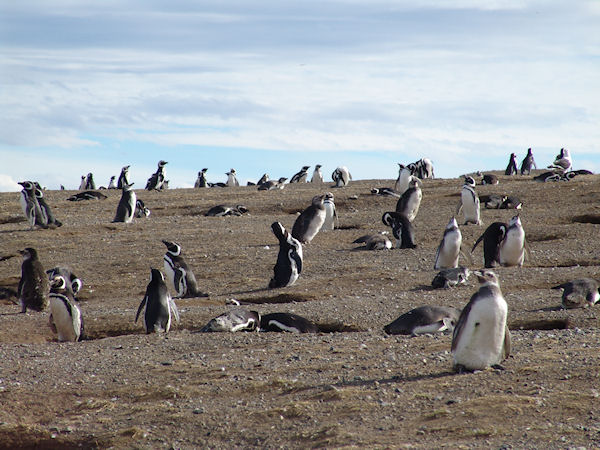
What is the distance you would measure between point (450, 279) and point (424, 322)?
267cm

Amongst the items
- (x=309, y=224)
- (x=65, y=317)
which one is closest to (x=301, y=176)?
(x=309, y=224)

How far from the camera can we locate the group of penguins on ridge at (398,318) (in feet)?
19.7

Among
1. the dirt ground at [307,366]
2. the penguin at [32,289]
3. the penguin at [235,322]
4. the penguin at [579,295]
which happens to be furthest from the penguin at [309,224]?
the penguin at [579,295]

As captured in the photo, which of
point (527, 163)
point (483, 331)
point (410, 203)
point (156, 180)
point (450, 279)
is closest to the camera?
point (483, 331)

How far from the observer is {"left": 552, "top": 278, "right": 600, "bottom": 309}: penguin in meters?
8.92

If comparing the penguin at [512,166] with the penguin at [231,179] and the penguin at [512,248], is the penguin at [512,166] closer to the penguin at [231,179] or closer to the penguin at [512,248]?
the penguin at [231,179]

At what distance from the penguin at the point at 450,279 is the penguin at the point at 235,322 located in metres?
3.03

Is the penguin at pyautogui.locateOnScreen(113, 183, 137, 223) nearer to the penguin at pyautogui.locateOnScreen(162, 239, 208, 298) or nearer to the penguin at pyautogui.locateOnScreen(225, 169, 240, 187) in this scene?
the penguin at pyautogui.locateOnScreen(162, 239, 208, 298)

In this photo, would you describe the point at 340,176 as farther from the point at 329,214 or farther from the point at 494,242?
the point at 494,242

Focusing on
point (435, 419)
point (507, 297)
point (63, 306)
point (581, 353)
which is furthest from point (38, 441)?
point (507, 297)

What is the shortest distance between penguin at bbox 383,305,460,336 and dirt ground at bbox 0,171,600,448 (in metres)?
0.34

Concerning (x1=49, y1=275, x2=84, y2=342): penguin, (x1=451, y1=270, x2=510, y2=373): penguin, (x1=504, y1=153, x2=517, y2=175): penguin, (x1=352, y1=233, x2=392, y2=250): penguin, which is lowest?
(x1=49, y1=275, x2=84, y2=342): penguin

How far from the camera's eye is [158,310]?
8.94 meters

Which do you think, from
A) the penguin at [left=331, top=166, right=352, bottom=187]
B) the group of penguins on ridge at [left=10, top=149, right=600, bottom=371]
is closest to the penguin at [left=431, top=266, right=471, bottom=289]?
the group of penguins on ridge at [left=10, top=149, right=600, bottom=371]
